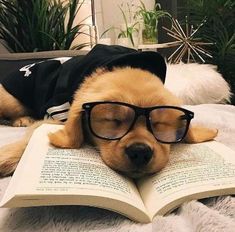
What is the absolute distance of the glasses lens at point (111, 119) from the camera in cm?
79

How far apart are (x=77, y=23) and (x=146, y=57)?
5.05 ft

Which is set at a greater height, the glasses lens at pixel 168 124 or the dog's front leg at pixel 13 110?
the glasses lens at pixel 168 124

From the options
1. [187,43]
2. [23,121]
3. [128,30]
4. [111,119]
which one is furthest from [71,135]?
[128,30]

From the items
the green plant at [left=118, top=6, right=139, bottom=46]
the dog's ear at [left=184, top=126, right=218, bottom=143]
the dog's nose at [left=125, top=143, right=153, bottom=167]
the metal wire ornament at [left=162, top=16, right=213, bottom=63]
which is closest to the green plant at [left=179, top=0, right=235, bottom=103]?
the metal wire ornament at [left=162, top=16, right=213, bottom=63]

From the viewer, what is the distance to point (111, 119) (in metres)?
0.81

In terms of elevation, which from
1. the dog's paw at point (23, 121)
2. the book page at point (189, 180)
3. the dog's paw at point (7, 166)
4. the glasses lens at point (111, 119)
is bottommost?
the dog's paw at point (23, 121)

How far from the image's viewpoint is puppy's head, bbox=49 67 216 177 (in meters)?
0.73

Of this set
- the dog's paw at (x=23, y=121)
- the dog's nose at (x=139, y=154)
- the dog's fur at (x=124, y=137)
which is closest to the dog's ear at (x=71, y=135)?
the dog's fur at (x=124, y=137)

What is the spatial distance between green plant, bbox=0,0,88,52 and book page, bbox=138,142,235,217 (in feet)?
5.18

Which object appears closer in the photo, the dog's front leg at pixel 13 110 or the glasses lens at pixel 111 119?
the glasses lens at pixel 111 119

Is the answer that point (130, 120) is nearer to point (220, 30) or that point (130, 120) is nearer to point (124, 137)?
point (124, 137)

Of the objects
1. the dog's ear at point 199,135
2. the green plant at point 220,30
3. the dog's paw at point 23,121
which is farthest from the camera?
the green plant at point 220,30

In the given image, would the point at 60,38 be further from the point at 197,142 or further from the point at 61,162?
the point at 61,162

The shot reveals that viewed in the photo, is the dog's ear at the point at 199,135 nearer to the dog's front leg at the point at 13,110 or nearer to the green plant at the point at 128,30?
the dog's front leg at the point at 13,110
